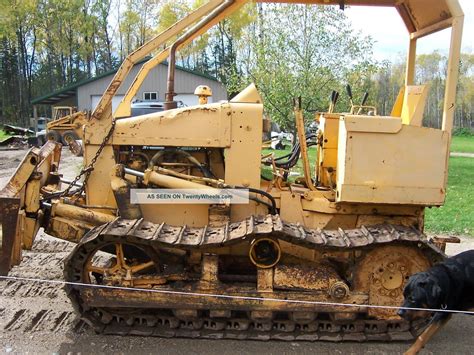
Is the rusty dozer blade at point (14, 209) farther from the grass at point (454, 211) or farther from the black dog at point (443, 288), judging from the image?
the black dog at point (443, 288)

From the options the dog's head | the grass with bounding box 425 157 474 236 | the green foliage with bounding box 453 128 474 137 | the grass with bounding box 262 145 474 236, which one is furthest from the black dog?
the green foliage with bounding box 453 128 474 137

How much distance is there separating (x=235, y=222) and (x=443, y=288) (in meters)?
2.09

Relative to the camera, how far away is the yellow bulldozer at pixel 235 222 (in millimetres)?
4766

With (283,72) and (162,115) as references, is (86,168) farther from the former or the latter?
(283,72)

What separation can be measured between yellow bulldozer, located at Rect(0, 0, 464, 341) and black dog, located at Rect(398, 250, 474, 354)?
0.65 m

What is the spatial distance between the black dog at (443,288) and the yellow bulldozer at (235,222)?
0.65 metres

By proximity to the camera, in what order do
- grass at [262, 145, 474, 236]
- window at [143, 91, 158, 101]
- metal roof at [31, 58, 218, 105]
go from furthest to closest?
metal roof at [31, 58, 218, 105]
window at [143, 91, 158, 101]
grass at [262, 145, 474, 236]

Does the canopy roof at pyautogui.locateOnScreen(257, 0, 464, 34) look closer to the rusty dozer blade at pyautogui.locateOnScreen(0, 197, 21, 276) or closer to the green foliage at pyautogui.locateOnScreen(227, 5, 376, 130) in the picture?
the rusty dozer blade at pyautogui.locateOnScreen(0, 197, 21, 276)

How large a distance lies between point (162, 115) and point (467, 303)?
3258mm

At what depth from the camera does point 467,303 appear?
4152 millimetres

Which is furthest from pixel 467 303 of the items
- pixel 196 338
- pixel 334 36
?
pixel 334 36

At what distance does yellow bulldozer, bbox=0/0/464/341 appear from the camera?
4.77 metres

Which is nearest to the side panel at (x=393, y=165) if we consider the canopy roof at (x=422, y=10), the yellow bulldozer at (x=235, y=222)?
the yellow bulldozer at (x=235, y=222)

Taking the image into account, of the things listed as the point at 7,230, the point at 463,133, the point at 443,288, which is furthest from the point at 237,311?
the point at 463,133
